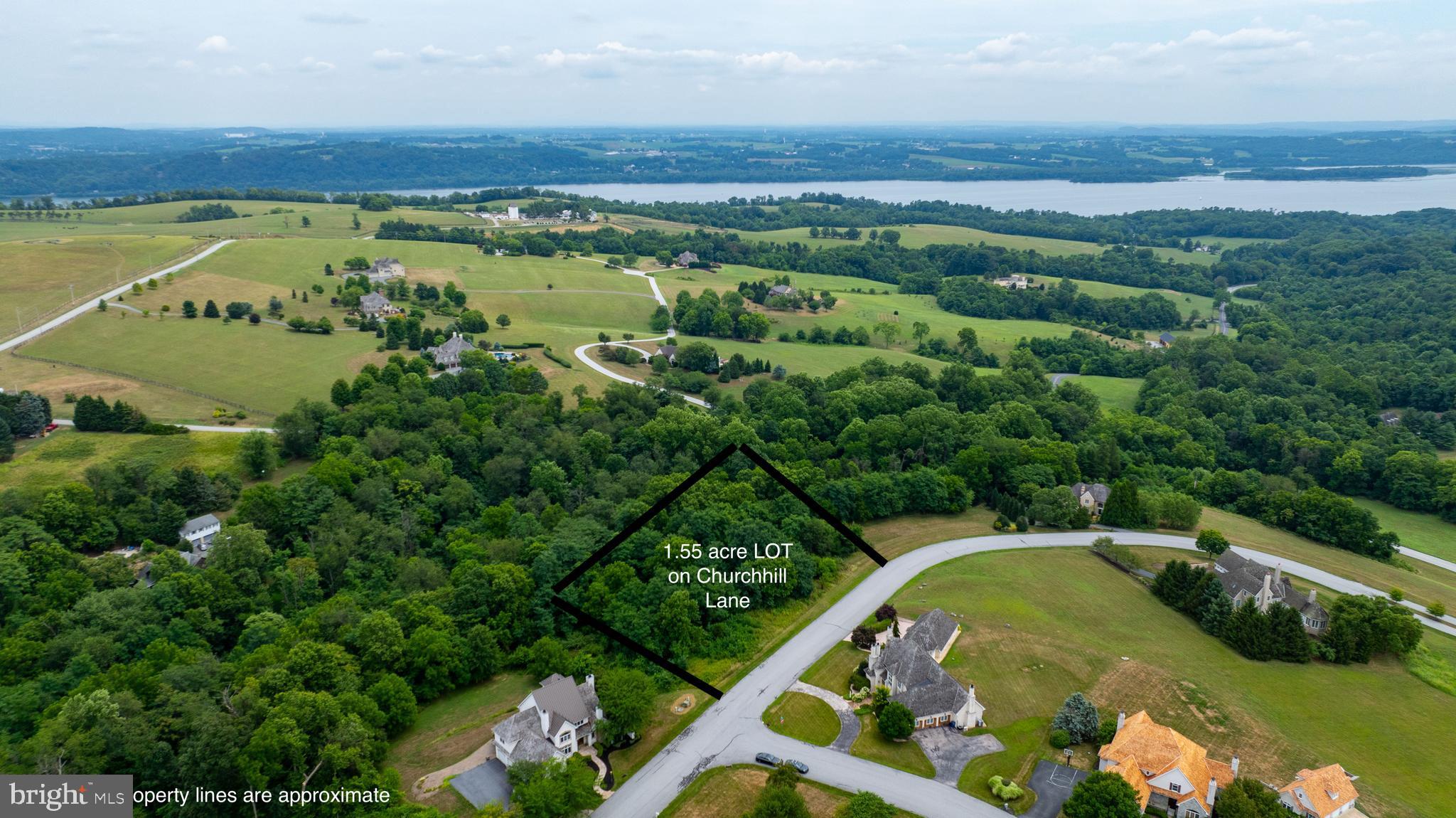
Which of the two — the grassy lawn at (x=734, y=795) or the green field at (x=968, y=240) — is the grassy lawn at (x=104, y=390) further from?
the green field at (x=968, y=240)

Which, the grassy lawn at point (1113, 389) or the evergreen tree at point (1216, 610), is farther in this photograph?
the grassy lawn at point (1113, 389)

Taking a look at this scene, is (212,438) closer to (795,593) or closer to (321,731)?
(321,731)

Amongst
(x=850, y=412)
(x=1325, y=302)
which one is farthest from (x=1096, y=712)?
(x=1325, y=302)

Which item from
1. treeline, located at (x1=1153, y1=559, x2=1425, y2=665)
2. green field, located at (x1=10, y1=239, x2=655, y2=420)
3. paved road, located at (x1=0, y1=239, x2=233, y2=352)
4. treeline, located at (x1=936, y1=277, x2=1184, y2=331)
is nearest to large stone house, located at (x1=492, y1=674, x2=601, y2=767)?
treeline, located at (x1=1153, y1=559, x2=1425, y2=665)

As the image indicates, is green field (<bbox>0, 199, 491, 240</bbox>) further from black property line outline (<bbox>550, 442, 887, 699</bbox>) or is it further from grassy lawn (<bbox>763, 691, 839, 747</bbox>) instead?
grassy lawn (<bbox>763, 691, 839, 747</bbox>)

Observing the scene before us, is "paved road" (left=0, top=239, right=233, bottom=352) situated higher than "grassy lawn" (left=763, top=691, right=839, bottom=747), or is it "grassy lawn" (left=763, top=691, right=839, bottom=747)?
"paved road" (left=0, top=239, right=233, bottom=352)

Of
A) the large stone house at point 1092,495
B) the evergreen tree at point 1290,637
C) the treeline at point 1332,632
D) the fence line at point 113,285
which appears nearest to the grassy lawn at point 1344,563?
the large stone house at point 1092,495
